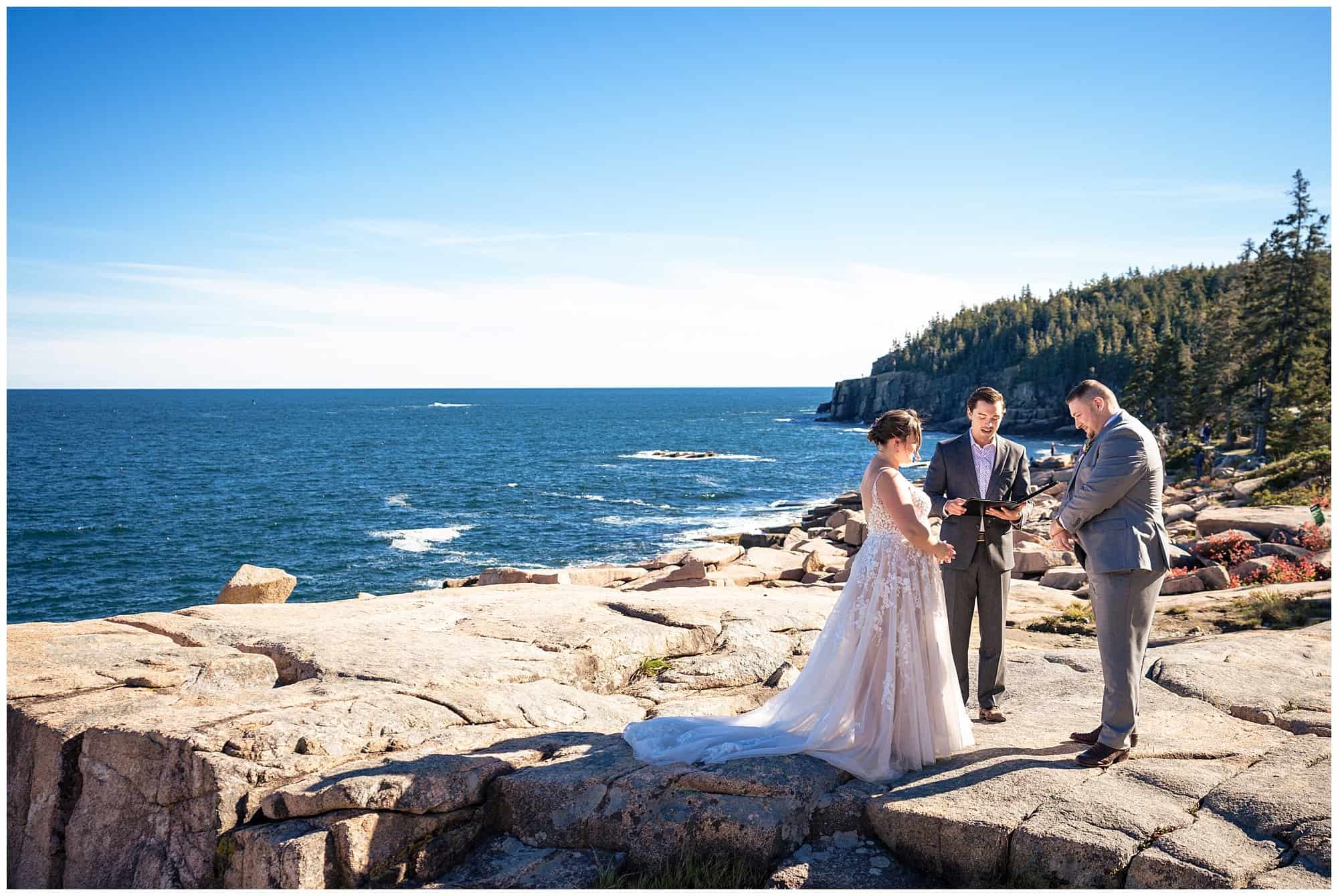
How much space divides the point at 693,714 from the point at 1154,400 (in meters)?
67.1

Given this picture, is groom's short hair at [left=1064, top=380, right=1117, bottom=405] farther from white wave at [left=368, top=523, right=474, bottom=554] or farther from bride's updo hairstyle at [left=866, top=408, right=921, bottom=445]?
white wave at [left=368, top=523, right=474, bottom=554]

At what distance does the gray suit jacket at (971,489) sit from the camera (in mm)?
6578

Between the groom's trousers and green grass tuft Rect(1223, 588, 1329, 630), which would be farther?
green grass tuft Rect(1223, 588, 1329, 630)

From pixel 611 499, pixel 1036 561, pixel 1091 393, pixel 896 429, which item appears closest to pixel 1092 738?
pixel 1091 393

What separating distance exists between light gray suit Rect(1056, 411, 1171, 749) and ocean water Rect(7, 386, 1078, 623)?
2458 cm

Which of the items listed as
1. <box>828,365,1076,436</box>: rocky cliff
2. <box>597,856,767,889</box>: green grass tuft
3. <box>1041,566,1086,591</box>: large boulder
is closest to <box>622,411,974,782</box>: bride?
<box>597,856,767,889</box>: green grass tuft

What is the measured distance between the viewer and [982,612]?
6680mm

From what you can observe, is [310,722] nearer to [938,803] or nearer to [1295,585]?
[938,803]

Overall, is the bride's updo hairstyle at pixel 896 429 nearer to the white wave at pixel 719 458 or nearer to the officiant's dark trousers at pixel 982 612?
the officiant's dark trousers at pixel 982 612

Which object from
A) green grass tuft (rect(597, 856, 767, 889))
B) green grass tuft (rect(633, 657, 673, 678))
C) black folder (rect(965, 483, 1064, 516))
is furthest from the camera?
green grass tuft (rect(633, 657, 673, 678))

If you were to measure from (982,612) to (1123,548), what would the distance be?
1509 millimetres

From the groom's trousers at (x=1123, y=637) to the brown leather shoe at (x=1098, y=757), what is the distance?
0.04m

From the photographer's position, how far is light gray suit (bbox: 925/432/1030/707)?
21.6ft

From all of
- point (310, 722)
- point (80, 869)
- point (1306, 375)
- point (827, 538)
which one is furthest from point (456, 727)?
point (1306, 375)
